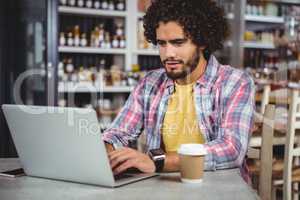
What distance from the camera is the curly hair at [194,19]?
1.73 meters

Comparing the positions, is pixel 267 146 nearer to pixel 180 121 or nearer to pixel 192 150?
pixel 180 121

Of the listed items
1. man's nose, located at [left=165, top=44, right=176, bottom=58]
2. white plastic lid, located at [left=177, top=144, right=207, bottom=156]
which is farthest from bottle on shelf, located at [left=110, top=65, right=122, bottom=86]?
white plastic lid, located at [left=177, top=144, right=207, bottom=156]

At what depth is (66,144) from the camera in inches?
42.8

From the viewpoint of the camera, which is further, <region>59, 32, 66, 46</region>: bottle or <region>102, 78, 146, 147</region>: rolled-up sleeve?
<region>59, 32, 66, 46</region>: bottle

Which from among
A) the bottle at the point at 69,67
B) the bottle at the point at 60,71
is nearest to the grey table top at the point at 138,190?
the bottle at the point at 60,71

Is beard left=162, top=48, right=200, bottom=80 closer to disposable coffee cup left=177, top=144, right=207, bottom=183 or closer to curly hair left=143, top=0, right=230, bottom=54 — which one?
curly hair left=143, top=0, right=230, bottom=54

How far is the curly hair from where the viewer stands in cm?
173

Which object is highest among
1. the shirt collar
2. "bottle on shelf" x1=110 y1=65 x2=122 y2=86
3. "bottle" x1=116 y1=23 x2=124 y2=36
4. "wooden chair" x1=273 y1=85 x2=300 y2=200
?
"bottle" x1=116 y1=23 x2=124 y2=36

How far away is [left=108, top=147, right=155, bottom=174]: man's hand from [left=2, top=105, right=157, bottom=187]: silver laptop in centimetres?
2

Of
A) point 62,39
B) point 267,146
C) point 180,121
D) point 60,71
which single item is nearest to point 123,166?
point 180,121

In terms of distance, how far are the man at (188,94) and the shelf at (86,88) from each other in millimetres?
2314

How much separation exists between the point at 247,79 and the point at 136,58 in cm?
294

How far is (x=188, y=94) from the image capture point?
5.75ft

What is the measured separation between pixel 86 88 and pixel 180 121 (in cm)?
263
